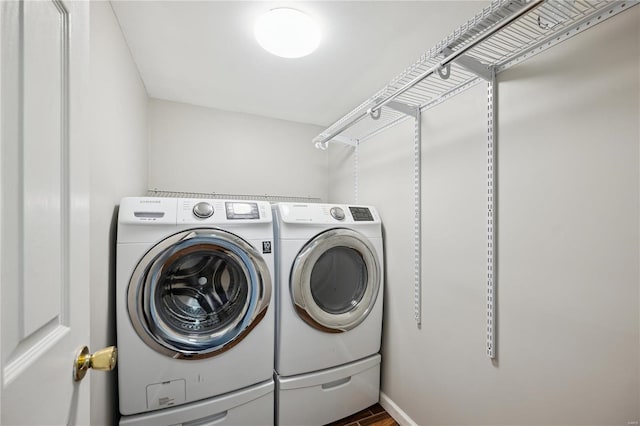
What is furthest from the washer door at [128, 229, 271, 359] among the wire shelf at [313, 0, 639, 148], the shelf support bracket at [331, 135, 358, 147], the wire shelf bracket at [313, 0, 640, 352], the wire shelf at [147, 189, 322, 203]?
the shelf support bracket at [331, 135, 358, 147]

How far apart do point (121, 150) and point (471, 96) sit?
1.73 m

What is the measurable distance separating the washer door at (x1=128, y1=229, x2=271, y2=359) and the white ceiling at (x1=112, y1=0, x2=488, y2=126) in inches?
38.6

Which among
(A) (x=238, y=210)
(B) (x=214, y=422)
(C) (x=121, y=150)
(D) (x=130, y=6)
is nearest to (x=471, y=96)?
(A) (x=238, y=210)

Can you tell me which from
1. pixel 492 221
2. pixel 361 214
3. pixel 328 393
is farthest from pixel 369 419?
pixel 492 221

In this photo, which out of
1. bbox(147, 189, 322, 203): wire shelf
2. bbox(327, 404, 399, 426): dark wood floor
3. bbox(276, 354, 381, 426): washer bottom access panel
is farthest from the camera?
bbox(147, 189, 322, 203): wire shelf

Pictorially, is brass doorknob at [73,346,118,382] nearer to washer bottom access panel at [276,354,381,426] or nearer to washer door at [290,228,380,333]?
washer door at [290,228,380,333]

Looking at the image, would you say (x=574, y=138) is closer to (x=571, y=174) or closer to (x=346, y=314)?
(x=571, y=174)

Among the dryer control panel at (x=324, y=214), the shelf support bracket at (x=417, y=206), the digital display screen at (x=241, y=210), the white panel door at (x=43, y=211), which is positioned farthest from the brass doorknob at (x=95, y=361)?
the shelf support bracket at (x=417, y=206)

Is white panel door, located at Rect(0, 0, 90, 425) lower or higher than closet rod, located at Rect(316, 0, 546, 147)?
lower

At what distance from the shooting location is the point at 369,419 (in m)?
1.61

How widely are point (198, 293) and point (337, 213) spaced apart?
91 centimetres

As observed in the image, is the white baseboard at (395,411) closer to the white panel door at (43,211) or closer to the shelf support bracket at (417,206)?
the shelf support bracket at (417,206)

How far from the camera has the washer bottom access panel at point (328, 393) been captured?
141 centimetres

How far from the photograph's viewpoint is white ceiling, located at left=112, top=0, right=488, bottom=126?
1.08 metres
